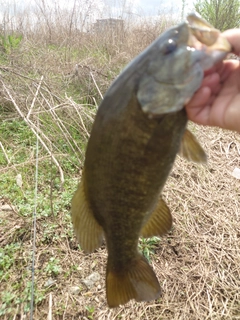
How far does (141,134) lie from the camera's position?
102cm

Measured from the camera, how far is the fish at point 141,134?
0.99 m

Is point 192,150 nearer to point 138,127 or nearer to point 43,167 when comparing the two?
point 138,127

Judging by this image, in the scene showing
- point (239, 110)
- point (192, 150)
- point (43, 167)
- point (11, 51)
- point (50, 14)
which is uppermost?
point (239, 110)

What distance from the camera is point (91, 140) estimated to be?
1.06m

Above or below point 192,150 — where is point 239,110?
above

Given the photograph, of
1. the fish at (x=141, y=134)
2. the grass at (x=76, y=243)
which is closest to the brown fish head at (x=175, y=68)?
the fish at (x=141, y=134)

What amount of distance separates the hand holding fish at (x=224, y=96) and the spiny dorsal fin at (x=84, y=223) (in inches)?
20.6

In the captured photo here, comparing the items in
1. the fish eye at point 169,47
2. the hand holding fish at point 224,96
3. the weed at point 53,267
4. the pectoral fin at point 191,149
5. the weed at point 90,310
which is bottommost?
the weed at point 90,310

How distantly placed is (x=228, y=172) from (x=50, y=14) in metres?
5.72

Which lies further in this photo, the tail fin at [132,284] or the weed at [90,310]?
the weed at [90,310]

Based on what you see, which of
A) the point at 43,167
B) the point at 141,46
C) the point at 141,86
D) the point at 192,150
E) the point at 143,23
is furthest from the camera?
the point at 143,23

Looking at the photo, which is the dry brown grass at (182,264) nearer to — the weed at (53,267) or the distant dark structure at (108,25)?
the weed at (53,267)

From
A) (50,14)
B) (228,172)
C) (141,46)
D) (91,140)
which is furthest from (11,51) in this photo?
(91,140)

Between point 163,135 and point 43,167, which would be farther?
point 43,167
